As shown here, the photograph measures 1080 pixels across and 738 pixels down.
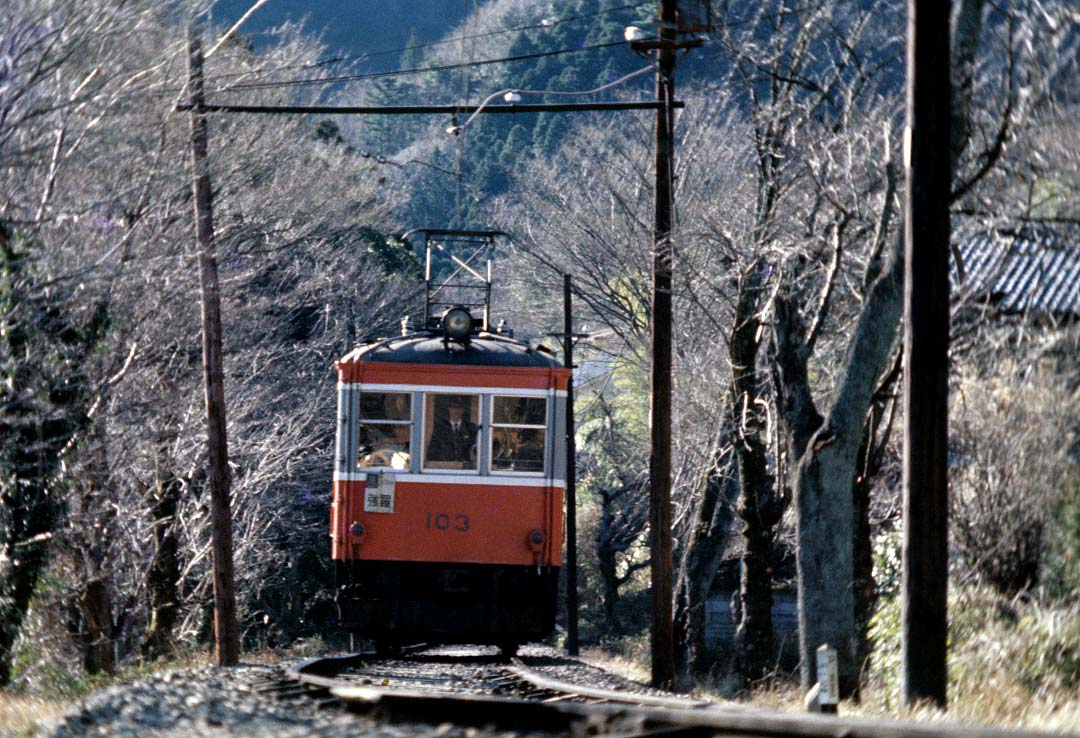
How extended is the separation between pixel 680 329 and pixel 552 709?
20.7 metres

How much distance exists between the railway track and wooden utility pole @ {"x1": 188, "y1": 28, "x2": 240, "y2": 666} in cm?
391

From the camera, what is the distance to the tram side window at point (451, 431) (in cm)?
1229

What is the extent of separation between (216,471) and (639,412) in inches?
875

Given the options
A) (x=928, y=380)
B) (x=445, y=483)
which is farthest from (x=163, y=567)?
(x=928, y=380)

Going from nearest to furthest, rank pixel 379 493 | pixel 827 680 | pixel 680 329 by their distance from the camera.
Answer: pixel 827 680 → pixel 379 493 → pixel 680 329

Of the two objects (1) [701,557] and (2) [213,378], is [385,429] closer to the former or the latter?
(2) [213,378]

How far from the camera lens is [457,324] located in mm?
12445

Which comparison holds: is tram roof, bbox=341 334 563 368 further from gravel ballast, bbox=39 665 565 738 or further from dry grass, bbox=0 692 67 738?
dry grass, bbox=0 692 67 738

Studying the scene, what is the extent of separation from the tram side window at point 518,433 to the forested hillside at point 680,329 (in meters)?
2.21

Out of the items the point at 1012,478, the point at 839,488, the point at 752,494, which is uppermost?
the point at 1012,478

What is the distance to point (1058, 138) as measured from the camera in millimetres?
10352

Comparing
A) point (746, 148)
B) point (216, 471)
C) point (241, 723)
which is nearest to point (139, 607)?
point (216, 471)

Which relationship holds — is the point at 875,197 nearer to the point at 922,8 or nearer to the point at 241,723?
the point at 922,8

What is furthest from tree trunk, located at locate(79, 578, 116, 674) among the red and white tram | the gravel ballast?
the gravel ballast
